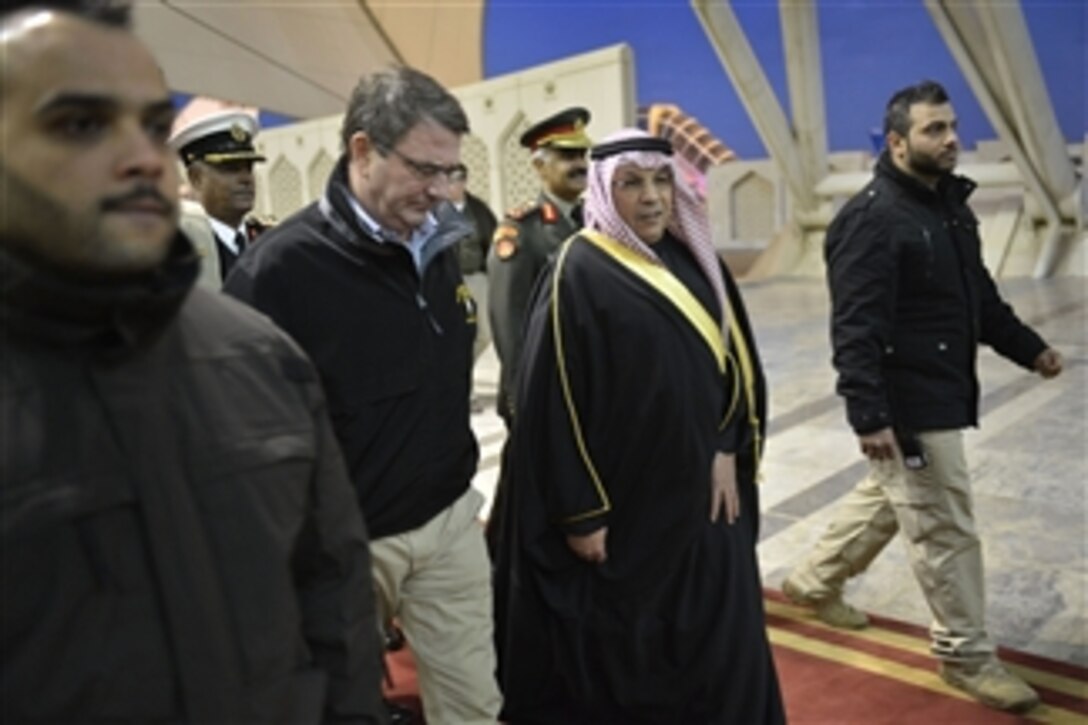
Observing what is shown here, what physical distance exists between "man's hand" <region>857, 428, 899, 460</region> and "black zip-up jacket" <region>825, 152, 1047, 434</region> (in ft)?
0.07

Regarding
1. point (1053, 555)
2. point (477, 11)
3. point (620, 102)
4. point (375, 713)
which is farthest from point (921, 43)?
point (375, 713)

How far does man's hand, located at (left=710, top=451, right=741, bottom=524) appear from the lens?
2.46 metres

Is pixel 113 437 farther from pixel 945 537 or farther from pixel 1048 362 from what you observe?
pixel 1048 362

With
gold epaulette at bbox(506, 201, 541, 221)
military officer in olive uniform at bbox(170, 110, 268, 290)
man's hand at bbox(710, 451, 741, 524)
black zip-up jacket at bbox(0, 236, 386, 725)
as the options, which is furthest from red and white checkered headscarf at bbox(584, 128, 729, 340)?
black zip-up jacket at bbox(0, 236, 386, 725)

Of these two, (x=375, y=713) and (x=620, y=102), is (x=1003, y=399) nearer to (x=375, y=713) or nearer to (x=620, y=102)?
(x=620, y=102)

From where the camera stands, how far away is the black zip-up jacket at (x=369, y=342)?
6.52 feet

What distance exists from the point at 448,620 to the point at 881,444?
127cm

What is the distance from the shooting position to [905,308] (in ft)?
9.12

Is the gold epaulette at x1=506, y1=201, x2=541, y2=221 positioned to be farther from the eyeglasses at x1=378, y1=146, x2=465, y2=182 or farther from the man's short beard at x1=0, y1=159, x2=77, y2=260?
the man's short beard at x1=0, y1=159, x2=77, y2=260

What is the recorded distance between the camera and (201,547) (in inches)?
40.4

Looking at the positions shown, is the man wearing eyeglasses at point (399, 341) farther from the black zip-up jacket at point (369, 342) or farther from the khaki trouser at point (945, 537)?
the khaki trouser at point (945, 537)

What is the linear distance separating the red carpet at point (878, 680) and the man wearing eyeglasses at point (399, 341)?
2.65ft

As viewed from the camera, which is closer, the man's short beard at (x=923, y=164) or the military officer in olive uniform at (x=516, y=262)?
the man's short beard at (x=923, y=164)

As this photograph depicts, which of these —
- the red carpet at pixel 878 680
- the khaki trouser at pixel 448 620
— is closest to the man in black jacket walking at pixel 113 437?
the khaki trouser at pixel 448 620
